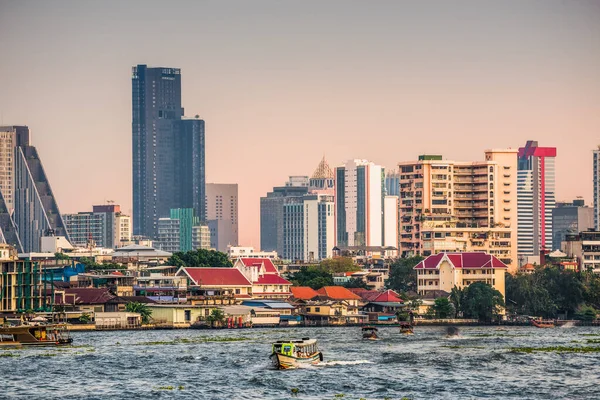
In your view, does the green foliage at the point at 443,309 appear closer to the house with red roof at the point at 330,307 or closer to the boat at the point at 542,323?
the house with red roof at the point at 330,307

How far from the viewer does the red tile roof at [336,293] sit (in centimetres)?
19475

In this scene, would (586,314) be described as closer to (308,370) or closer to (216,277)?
(216,277)

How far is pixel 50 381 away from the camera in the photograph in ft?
298

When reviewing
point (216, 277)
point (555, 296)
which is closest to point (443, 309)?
point (555, 296)

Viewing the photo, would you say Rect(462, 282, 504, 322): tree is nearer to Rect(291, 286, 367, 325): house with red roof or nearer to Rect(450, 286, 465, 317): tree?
Rect(450, 286, 465, 317): tree

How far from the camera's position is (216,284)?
634ft

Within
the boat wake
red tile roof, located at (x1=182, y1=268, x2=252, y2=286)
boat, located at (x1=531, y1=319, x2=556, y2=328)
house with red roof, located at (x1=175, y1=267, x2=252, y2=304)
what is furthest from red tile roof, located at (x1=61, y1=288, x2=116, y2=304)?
the boat wake

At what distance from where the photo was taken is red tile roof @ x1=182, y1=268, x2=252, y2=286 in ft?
631

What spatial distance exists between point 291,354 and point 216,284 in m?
94.1

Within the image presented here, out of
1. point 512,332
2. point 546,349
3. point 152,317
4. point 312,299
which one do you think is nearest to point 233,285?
point 312,299

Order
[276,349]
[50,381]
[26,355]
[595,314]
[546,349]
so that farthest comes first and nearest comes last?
[595,314]
[546,349]
[26,355]
[276,349]
[50,381]

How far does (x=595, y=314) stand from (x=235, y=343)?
73.9m

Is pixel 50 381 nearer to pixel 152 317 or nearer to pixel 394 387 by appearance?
pixel 394 387

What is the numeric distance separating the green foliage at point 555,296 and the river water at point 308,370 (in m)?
51.4
